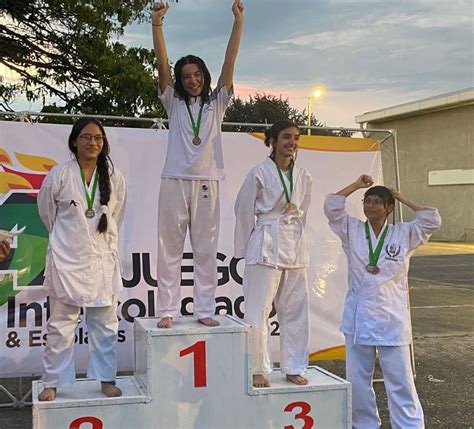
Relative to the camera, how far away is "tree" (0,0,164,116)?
1054cm

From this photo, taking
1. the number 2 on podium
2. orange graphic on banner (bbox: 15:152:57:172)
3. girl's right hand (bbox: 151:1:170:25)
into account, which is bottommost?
the number 2 on podium

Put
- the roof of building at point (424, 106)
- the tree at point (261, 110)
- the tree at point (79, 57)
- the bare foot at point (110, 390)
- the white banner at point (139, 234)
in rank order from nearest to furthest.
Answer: the bare foot at point (110, 390) → the white banner at point (139, 234) → the tree at point (79, 57) → the roof of building at point (424, 106) → the tree at point (261, 110)

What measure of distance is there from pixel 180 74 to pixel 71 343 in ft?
5.89

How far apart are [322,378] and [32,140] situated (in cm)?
311

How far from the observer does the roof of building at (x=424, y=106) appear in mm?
28000

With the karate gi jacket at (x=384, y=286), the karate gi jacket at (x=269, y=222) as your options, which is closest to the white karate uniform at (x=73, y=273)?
the karate gi jacket at (x=269, y=222)

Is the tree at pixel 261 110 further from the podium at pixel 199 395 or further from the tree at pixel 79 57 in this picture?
the podium at pixel 199 395

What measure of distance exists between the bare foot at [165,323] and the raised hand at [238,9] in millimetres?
1975

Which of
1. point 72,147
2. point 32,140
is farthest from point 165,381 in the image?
point 32,140

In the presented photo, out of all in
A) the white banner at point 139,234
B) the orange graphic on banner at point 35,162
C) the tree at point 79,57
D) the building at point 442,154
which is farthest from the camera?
the building at point 442,154

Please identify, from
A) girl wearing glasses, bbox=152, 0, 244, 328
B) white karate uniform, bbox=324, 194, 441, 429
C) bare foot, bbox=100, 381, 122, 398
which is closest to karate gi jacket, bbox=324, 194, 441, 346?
white karate uniform, bbox=324, 194, 441, 429

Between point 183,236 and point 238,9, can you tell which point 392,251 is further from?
point 238,9

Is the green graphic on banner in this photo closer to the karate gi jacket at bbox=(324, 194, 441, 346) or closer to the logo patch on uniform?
the karate gi jacket at bbox=(324, 194, 441, 346)

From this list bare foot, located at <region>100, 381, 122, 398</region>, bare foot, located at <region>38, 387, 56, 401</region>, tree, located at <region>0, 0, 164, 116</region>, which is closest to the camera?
bare foot, located at <region>38, 387, 56, 401</region>
